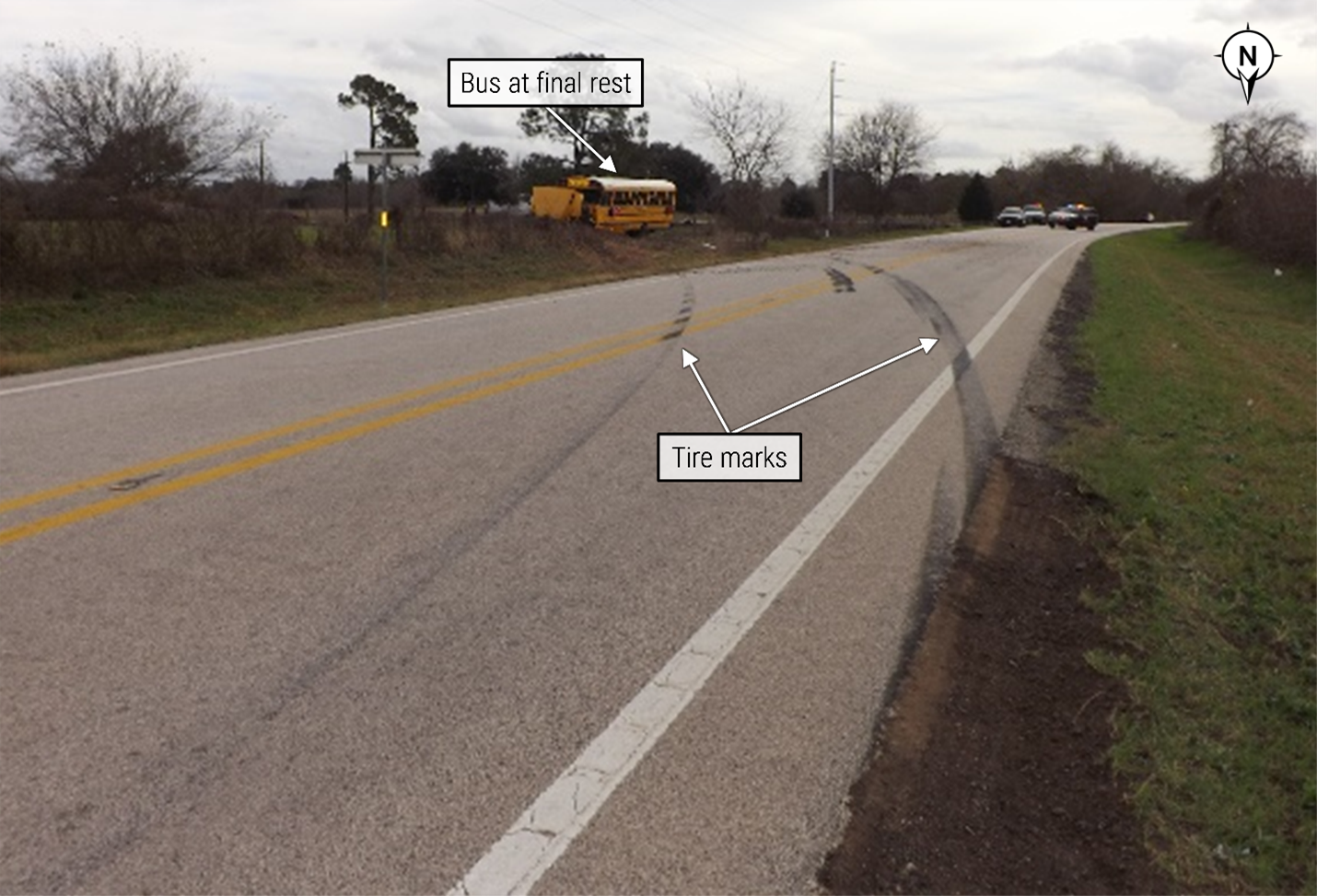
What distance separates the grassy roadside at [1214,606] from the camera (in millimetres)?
3725

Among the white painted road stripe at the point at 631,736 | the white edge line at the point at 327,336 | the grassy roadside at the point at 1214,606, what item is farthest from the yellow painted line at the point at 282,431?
the grassy roadside at the point at 1214,606

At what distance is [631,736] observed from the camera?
4.13 meters

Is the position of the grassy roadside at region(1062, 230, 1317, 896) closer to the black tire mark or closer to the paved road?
the black tire mark

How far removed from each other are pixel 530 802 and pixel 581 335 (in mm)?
11643

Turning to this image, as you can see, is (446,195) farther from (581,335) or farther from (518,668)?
(518,668)

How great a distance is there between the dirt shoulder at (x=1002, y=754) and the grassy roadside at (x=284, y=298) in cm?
1040

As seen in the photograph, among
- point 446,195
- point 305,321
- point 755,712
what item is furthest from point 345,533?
point 446,195

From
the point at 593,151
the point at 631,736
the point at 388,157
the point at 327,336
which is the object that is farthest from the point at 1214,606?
the point at 593,151

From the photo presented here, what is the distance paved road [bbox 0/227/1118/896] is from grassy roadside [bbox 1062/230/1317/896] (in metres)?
0.98

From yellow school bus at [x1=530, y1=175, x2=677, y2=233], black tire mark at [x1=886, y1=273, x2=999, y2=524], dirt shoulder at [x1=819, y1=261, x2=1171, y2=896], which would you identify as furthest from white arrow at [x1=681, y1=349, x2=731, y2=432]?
yellow school bus at [x1=530, y1=175, x2=677, y2=233]

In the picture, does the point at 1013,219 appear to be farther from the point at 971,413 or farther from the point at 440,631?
the point at 440,631

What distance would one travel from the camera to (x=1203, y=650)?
518 cm

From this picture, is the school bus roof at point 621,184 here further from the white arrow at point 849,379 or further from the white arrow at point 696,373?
the white arrow at point 696,373

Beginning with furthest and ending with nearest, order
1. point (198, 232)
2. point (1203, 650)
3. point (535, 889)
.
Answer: point (198, 232) → point (1203, 650) → point (535, 889)
